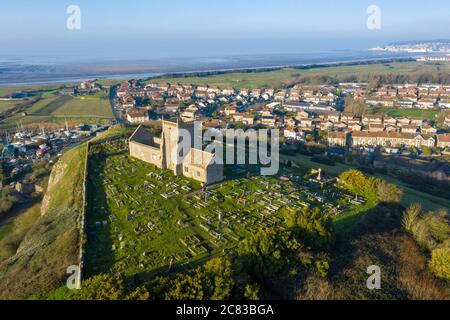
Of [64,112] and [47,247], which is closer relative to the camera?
[47,247]

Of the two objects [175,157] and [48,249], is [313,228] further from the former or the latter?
[48,249]

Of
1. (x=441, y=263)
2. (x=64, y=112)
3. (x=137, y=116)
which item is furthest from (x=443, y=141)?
(x=64, y=112)

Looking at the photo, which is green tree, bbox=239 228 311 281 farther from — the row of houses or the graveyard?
the row of houses

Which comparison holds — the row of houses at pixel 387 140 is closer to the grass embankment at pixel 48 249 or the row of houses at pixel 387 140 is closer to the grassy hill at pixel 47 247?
the grassy hill at pixel 47 247

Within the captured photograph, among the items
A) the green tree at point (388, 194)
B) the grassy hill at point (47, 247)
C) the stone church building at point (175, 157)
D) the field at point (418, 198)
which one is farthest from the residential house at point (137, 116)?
the green tree at point (388, 194)

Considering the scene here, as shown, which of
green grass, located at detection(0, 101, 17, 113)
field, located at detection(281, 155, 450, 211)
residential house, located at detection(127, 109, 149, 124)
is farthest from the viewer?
green grass, located at detection(0, 101, 17, 113)

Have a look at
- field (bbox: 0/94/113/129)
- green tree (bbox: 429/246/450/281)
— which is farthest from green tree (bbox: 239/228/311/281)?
field (bbox: 0/94/113/129)
